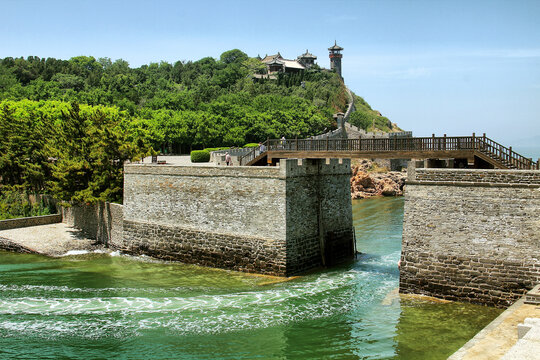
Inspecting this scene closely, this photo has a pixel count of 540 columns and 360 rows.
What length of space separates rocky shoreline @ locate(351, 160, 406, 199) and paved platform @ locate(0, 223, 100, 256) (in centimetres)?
2631

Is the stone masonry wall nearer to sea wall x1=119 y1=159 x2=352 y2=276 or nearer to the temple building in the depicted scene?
sea wall x1=119 y1=159 x2=352 y2=276

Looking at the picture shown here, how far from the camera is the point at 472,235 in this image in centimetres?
1769

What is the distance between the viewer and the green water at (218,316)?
1552 centimetres

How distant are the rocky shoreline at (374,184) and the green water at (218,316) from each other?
26.4 meters

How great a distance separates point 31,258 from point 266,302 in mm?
14685

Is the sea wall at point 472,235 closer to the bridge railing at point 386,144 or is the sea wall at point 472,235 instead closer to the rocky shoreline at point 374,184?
the bridge railing at point 386,144

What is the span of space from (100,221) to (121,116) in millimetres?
23925

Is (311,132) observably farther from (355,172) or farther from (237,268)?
(237,268)

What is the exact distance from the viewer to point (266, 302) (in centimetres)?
1920

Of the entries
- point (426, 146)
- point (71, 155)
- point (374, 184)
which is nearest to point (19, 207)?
point (71, 155)

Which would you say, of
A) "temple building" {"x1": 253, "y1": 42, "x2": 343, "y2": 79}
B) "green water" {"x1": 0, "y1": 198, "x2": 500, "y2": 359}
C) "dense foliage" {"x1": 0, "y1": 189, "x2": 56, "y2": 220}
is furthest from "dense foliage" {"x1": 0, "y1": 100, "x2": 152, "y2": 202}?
"temple building" {"x1": 253, "y1": 42, "x2": 343, "y2": 79}

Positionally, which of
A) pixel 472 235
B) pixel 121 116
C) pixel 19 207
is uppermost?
pixel 121 116

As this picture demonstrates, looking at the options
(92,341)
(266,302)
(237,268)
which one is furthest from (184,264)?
(92,341)

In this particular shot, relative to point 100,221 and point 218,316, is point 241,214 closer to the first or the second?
point 218,316
